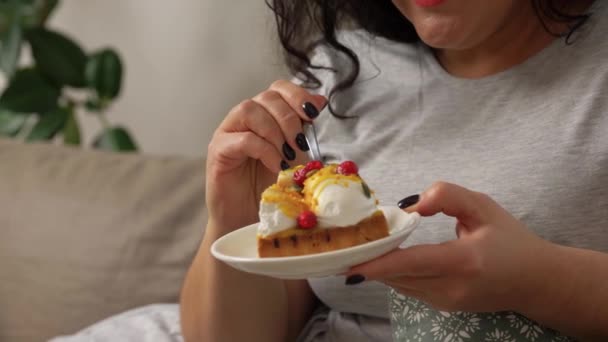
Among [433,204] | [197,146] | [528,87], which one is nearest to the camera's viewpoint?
[433,204]

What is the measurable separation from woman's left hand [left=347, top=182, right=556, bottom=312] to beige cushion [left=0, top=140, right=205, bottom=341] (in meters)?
0.82

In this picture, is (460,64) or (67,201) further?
(67,201)

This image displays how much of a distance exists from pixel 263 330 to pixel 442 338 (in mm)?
301

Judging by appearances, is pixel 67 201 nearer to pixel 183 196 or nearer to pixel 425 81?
pixel 183 196

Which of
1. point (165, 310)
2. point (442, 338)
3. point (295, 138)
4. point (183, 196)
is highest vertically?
point (295, 138)

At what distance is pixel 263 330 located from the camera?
107 centimetres

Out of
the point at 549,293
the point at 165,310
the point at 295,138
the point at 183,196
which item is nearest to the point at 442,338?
the point at 549,293

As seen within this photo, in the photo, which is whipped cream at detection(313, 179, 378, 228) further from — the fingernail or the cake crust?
the fingernail

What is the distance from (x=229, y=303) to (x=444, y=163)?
34 cm

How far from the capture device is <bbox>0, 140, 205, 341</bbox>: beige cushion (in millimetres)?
1462

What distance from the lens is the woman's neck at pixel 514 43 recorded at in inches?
38.5

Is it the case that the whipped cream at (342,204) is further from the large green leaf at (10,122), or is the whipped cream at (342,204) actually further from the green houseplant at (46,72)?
the large green leaf at (10,122)

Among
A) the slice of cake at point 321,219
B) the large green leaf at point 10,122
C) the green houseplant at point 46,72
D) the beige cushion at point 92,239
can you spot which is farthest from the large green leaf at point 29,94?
the slice of cake at point 321,219

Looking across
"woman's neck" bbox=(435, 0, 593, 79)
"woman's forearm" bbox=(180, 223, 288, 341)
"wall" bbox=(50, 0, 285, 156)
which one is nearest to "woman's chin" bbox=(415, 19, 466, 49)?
"woman's neck" bbox=(435, 0, 593, 79)
